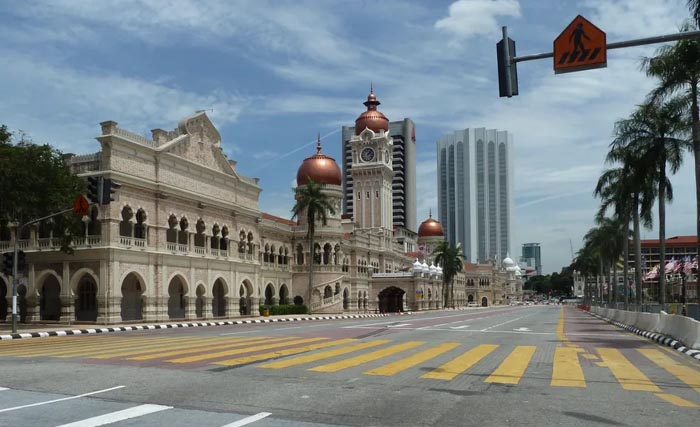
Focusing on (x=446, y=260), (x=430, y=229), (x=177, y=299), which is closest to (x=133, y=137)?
(x=177, y=299)

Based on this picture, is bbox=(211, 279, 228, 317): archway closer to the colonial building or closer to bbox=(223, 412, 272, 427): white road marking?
the colonial building

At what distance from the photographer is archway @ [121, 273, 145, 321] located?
43156mm

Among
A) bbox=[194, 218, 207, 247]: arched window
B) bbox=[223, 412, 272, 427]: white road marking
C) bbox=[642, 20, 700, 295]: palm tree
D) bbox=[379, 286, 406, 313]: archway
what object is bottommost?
bbox=[379, 286, 406, 313]: archway

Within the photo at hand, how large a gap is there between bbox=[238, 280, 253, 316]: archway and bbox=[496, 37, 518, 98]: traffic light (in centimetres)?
4544

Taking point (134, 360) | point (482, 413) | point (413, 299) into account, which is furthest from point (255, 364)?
point (413, 299)

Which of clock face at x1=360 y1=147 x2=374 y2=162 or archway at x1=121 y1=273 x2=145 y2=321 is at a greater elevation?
clock face at x1=360 y1=147 x2=374 y2=162

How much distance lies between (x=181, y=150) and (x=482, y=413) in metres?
40.6

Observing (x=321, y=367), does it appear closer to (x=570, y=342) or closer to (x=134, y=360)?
(x=134, y=360)

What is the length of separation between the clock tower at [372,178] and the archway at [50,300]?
218 feet

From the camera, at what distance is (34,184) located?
3400 cm

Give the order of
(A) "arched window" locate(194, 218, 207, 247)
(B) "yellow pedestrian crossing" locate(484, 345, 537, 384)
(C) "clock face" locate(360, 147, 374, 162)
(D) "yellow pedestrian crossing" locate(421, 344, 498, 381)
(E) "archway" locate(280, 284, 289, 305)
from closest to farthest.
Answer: (B) "yellow pedestrian crossing" locate(484, 345, 537, 384) < (D) "yellow pedestrian crossing" locate(421, 344, 498, 381) < (A) "arched window" locate(194, 218, 207, 247) < (E) "archway" locate(280, 284, 289, 305) < (C) "clock face" locate(360, 147, 374, 162)

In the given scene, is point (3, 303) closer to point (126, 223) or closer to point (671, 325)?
point (126, 223)

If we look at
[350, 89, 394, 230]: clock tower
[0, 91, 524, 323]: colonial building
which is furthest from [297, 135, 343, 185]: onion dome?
[350, 89, 394, 230]: clock tower

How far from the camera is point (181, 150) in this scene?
4684 cm
